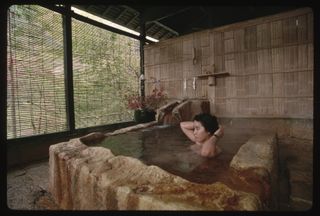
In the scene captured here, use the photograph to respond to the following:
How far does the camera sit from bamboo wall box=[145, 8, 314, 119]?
16.6 feet

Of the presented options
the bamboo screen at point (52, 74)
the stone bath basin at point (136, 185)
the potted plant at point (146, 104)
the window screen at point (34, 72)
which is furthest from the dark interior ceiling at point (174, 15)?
the stone bath basin at point (136, 185)

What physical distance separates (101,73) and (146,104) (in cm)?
198

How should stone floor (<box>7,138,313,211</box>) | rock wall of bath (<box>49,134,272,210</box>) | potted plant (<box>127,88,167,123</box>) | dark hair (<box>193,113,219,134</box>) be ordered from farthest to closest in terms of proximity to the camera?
potted plant (<box>127,88,167,123</box>) → stone floor (<box>7,138,313,211</box>) → dark hair (<box>193,113,219,134</box>) → rock wall of bath (<box>49,134,272,210</box>)

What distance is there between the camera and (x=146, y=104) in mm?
7699

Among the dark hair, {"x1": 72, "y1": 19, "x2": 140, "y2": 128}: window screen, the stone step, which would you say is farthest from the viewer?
{"x1": 72, "y1": 19, "x2": 140, "y2": 128}: window screen

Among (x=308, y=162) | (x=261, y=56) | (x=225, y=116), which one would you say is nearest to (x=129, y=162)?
(x=308, y=162)

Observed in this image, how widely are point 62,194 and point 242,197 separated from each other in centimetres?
244

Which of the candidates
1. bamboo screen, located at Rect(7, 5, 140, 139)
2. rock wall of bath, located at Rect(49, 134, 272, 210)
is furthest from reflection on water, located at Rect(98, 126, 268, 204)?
bamboo screen, located at Rect(7, 5, 140, 139)

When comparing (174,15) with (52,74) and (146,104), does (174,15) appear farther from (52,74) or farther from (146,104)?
(52,74)

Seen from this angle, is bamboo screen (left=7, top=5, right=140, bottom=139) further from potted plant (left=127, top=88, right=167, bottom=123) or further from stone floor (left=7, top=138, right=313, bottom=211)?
stone floor (left=7, top=138, right=313, bottom=211)

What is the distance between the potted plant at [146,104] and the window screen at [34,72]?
2.49 m

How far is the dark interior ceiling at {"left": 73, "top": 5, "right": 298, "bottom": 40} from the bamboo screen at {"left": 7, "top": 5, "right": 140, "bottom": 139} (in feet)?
2.59

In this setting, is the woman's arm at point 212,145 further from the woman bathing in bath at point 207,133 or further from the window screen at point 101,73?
the window screen at point 101,73

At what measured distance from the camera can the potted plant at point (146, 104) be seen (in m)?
7.39
